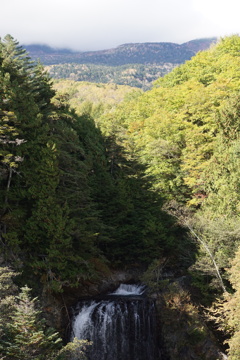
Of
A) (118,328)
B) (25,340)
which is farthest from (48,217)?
(118,328)

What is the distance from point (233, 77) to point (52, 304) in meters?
32.6

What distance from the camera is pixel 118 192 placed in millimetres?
27156

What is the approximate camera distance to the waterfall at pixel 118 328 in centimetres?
2006

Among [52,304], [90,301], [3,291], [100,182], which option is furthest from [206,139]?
[3,291]

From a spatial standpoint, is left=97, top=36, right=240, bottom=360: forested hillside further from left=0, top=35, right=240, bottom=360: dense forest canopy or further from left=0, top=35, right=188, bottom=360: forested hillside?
left=0, top=35, right=188, bottom=360: forested hillside

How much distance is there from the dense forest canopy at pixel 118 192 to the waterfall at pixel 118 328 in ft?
8.30

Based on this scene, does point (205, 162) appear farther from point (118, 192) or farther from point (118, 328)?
point (118, 328)

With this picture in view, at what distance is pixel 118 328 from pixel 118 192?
1138 centimetres

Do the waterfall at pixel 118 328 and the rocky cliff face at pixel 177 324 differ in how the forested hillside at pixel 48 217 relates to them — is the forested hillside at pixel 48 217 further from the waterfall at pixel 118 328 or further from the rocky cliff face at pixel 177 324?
the waterfall at pixel 118 328

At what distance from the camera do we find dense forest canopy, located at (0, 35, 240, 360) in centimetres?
1938

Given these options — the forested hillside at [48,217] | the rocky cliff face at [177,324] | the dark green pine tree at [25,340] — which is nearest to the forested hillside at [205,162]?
the rocky cliff face at [177,324]

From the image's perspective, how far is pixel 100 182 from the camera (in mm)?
27953

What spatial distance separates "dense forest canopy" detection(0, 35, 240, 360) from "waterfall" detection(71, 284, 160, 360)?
253 centimetres

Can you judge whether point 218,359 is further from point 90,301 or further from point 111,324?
point 90,301
